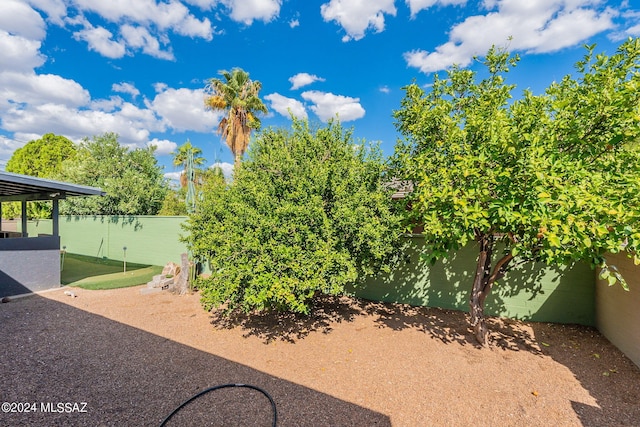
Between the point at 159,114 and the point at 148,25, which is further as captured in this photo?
the point at 159,114

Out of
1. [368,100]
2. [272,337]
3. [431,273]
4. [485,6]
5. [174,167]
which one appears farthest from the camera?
[174,167]

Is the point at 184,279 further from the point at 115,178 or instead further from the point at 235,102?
the point at 235,102

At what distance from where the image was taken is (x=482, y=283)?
4.52 m

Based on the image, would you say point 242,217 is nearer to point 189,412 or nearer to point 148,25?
point 189,412

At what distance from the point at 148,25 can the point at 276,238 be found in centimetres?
994

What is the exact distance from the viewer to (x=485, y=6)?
629cm

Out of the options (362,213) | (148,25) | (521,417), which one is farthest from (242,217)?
(148,25)

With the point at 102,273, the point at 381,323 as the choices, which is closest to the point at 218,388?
the point at 381,323

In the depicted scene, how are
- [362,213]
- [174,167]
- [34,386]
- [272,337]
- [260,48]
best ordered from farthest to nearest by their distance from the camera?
[174,167] → [260,48] → [272,337] → [362,213] → [34,386]

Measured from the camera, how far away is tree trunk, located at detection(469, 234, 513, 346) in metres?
4.17

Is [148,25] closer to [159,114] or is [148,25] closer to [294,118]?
[294,118]

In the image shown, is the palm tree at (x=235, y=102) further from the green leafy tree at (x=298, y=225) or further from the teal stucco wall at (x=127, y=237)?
the green leafy tree at (x=298, y=225)

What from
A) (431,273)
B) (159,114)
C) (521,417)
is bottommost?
(521,417)

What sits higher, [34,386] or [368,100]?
[368,100]
